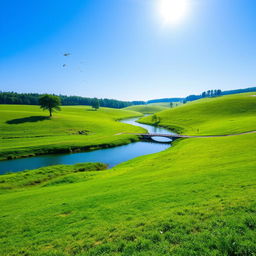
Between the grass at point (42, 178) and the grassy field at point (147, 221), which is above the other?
the grassy field at point (147, 221)

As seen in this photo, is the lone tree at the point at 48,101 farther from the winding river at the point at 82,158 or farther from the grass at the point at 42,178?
the grass at the point at 42,178

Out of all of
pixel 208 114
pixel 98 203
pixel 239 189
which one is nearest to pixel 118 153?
pixel 98 203

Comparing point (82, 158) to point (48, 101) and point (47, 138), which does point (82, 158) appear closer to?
point (47, 138)

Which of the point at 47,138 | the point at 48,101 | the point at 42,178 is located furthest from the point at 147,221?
the point at 48,101

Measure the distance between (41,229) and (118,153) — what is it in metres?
35.2

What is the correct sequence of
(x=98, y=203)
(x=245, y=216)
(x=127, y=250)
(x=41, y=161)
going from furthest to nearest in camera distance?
(x=41, y=161) < (x=98, y=203) < (x=245, y=216) < (x=127, y=250)

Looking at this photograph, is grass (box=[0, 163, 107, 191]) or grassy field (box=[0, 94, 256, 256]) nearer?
grassy field (box=[0, 94, 256, 256])

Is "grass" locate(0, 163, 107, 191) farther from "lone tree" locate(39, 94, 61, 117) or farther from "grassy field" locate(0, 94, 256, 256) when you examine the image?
"lone tree" locate(39, 94, 61, 117)

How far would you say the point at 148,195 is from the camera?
13.4 m

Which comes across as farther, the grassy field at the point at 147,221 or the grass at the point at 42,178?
the grass at the point at 42,178

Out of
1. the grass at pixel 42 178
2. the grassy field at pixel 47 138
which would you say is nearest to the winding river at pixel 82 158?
the grassy field at pixel 47 138

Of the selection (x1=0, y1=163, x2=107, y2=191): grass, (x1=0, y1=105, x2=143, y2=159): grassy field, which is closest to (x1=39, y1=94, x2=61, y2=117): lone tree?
(x1=0, y1=105, x2=143, y2=159): grassy field

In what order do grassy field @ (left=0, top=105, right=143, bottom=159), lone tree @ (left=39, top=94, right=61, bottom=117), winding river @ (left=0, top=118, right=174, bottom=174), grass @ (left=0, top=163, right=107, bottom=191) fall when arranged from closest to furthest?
grass @ (left=0, top=163, right=107, bottom=191)
winding river @ (left=0, top=118, right=174, bottom=174)
grassy field @ (left=0, top=105, right=143, bottom=159)
lone tree @ (left=39, top=94, right=61, bottom=117)

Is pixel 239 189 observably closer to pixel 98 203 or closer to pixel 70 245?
pixel 98 203
